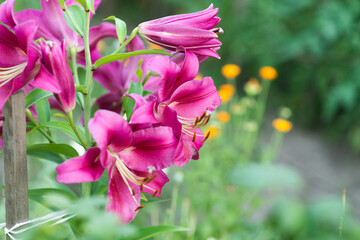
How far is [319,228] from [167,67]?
3.86 ft

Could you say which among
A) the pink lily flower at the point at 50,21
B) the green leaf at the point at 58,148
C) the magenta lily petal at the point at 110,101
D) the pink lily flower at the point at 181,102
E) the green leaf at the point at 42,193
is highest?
the pink lily flower at the point at 50,21

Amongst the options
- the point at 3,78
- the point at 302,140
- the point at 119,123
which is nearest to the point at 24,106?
the point at 3,78

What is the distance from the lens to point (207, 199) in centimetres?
158

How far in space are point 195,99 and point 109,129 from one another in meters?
0.18

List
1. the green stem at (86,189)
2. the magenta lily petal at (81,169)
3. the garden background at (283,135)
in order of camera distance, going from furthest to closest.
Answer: the garden background at (283,135) < the green stem at (86,189) < the magenta lily petal at (81,169)

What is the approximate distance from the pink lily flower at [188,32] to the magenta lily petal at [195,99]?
0.16 feet

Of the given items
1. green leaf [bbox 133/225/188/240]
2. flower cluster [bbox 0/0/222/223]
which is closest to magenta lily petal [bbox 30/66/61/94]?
flower cluster [bbox 0/0/222/223]

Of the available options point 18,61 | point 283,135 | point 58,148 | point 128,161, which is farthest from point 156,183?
point 283,135

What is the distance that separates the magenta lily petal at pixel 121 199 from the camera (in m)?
0.62

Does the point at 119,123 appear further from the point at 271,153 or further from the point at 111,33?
the point at 271,153

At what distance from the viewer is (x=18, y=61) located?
624 millimetres

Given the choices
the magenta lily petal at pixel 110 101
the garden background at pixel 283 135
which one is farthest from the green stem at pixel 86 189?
the garden background at pixel 283 135

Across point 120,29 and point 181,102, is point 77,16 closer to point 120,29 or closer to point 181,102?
point 120,29

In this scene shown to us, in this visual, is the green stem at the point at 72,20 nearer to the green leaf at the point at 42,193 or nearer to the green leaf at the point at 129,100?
the green leaf at the point at 129,100
